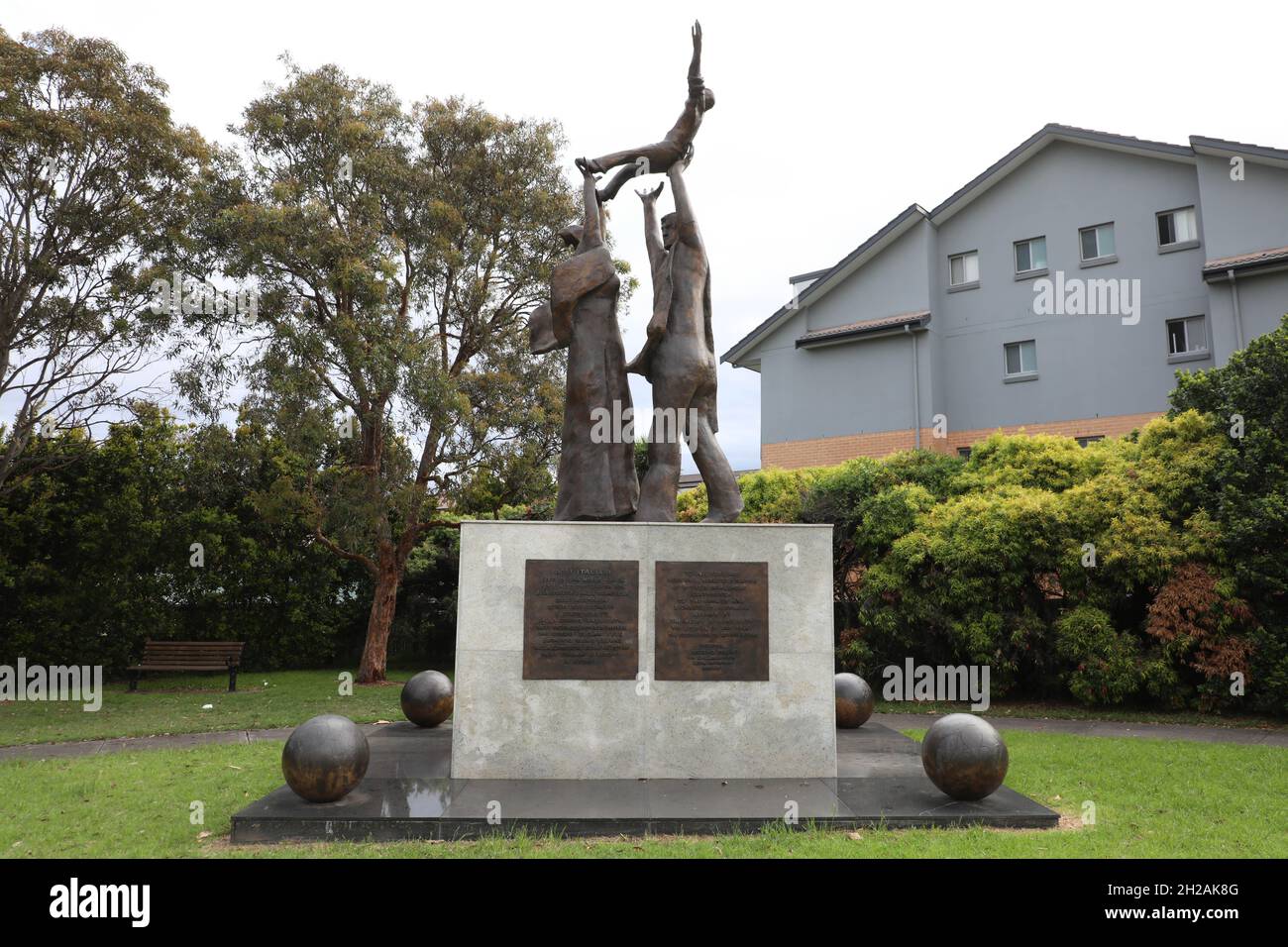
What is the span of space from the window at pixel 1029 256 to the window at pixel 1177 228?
233 cm

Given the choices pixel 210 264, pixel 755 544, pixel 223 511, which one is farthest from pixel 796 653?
pixel 223 511

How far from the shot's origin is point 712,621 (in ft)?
21.1

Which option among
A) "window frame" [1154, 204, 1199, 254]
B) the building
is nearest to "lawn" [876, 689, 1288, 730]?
the building

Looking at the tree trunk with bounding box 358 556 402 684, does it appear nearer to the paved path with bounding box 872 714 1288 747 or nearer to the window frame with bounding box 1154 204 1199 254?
the paved path with bounding box 872 714 1288 747

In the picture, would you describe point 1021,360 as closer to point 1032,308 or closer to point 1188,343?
point 1032,308

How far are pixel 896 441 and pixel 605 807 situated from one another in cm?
1671

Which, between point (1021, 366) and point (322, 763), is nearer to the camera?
point (322, 763)

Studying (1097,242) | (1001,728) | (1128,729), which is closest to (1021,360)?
(1097,242)

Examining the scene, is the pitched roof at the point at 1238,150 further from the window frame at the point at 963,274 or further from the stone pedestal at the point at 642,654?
the stone pedestal at the point at 642,654

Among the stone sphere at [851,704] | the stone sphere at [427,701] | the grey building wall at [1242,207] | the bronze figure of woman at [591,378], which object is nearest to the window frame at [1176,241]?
the grey building wall at [1242,207]

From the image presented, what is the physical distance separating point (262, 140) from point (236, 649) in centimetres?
920

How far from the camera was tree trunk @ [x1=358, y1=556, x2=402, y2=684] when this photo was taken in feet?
51.8

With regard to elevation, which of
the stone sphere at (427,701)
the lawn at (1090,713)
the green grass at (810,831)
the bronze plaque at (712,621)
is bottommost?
the lawn at (1090,713)

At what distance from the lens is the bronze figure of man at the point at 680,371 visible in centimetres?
716
